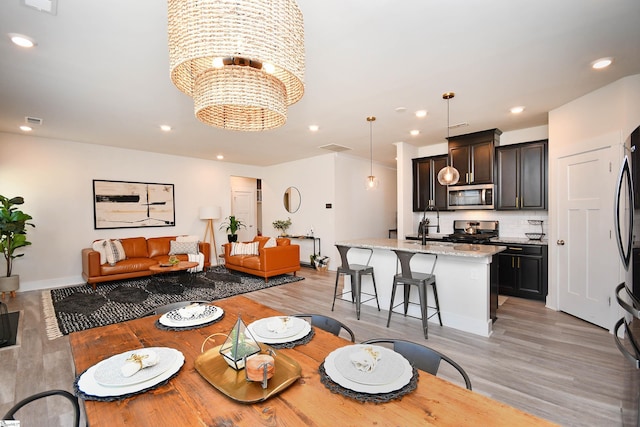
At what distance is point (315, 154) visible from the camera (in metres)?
6.75

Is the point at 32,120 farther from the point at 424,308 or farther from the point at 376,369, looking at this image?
the point at 424,308

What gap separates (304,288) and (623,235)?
4.11 m

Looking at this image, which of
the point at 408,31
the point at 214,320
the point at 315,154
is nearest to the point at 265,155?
the point at 315,154

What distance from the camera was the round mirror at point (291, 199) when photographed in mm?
7457

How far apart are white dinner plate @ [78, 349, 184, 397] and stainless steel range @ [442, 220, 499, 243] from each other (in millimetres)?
4992

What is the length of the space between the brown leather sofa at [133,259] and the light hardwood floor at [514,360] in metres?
1.05

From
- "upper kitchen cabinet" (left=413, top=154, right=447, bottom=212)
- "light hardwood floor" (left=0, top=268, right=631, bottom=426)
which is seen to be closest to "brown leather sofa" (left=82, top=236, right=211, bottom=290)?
"light hardwood floor" (left=0, top=268, right=631, bottom=426)

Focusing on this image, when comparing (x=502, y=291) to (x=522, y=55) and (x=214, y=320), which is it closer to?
(x=522, y=55)

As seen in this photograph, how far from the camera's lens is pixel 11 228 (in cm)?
446

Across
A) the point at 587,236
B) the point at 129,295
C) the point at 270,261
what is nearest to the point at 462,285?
the point at 587,236

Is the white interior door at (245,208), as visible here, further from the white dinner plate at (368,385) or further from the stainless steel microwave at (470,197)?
the white dinner plate at (368,385)

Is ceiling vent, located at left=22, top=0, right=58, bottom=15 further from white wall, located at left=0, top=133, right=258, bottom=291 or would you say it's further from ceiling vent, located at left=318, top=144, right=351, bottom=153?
white wall, located at left=0, top=133, right=258, bottom=291

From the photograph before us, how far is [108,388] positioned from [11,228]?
5316 millimetres

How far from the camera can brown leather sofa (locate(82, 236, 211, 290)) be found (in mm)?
4996
